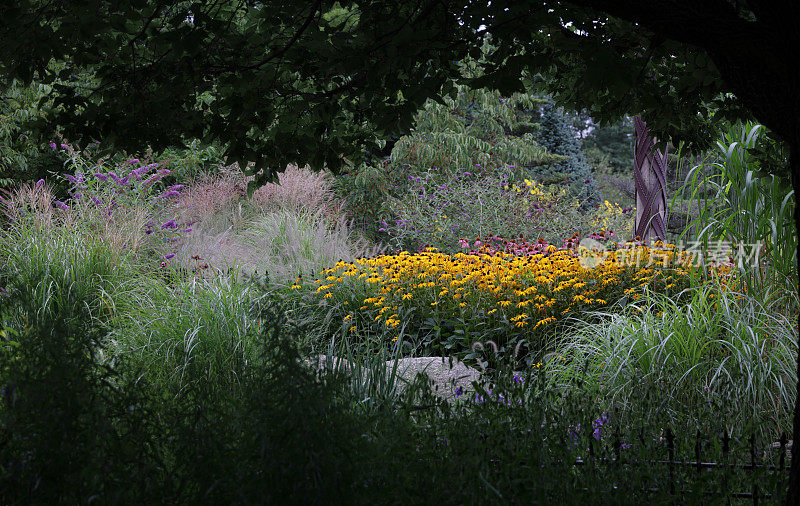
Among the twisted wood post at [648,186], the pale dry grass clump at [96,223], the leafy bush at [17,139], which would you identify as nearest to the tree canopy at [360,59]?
the pale dry grass clump at [96,223]

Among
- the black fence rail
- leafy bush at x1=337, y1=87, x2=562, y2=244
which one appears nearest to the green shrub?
leafy bush at x1=337, y1=87, x2=562, y2=244

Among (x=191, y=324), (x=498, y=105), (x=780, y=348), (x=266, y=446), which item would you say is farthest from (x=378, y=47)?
(x=498, y=105)

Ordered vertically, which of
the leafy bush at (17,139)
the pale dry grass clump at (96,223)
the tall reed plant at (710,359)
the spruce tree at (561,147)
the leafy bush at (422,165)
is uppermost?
the spruce tree at (561,147)

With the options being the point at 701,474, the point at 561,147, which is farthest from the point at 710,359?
the point at 561,147

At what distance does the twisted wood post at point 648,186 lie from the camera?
6785mm

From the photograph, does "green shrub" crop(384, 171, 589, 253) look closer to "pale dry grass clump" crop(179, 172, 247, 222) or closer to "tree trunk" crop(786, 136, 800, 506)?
"pale dry grass clump" crop(179, 172, 247, 222)

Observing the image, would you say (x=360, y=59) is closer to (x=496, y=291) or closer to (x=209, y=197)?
(x=496, y=291)

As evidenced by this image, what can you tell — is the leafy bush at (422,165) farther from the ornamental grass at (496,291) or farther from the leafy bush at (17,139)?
the ornamental grass at (496,291)

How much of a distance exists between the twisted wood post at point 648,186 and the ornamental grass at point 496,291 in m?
0.87

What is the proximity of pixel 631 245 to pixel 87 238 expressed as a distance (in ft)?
15.9

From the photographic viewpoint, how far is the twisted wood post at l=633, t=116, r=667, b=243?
6785 mm

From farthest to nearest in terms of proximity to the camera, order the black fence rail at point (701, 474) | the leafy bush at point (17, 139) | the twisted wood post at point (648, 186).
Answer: the leafy bush at point (17, 139) → the twisted wood post at point (648, 186) → the black fence rail at point (701, 474)

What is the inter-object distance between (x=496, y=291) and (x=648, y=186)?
2.46 meters

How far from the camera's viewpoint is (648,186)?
6852 millimetres
